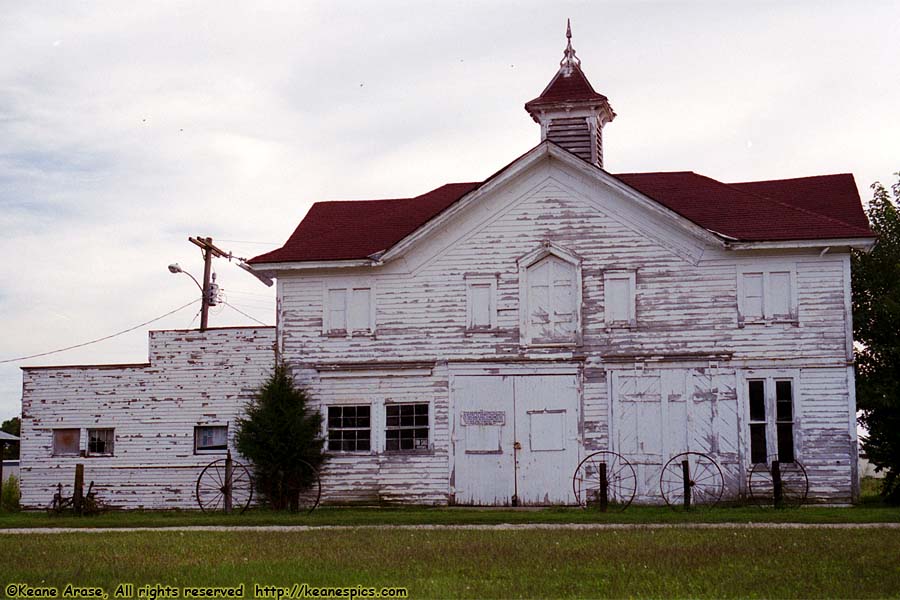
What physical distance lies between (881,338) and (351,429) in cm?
1218

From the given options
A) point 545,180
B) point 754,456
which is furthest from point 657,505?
point 545,180

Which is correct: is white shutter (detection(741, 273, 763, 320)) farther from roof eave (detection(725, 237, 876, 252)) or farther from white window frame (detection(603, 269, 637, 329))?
white window frame (detection(603, 269, 637, 329))

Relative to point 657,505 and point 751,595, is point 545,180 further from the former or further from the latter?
point 751,595

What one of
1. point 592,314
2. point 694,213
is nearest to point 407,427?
point 592,314

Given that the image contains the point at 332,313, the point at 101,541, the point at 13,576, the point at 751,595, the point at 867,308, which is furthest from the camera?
the point at 867,308

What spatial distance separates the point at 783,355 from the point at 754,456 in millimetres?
2121

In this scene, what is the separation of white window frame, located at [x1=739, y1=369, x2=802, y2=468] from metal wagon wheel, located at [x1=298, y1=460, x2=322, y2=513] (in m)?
8.83

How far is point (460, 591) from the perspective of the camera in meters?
11.8

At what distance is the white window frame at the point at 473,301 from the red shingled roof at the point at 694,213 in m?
1.65

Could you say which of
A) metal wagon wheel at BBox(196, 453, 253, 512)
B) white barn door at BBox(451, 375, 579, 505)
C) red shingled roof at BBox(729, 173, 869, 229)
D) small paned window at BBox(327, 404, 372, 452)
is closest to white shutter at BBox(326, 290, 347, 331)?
small paned window at BBox(327, 404, 372, 452)

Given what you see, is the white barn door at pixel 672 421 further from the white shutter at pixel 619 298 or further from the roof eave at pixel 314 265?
the roof eave at pixel 314 265

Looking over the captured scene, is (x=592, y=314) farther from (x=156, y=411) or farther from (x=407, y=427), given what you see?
(x=156, y=411)

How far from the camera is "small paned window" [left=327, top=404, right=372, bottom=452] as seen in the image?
87.2 feet

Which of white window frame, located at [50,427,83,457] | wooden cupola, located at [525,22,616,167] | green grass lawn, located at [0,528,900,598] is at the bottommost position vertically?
green grass lawn, located at [0,528,900,598]
